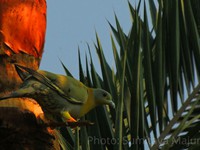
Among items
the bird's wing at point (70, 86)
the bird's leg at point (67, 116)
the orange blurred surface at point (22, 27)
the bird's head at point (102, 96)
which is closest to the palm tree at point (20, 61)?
the orange blurred surface at point (22, 27)

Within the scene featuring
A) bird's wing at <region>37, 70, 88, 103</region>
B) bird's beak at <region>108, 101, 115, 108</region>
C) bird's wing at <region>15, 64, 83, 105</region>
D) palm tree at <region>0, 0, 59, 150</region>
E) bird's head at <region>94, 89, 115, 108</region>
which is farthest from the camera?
bird's beak at <region>108, 101, 115, 108</region>

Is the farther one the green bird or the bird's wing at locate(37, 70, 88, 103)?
the bird's wing at locate(37, 70, 88, 103)

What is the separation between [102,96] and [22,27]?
76 cm

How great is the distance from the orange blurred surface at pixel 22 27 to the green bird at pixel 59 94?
0.12m

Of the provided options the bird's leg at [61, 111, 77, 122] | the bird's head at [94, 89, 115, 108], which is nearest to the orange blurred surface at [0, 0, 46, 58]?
the bird's leg at [61, 111, 77, 122]

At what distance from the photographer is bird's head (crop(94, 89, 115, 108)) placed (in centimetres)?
346

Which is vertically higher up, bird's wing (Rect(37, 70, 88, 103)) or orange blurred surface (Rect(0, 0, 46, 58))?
orange blurred surface (Rect(0, 0, 46, 58))

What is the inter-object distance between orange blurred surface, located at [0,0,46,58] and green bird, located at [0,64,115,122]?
0.39 feet

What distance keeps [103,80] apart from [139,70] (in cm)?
49

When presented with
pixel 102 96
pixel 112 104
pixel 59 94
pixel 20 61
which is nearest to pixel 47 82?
pixel 59 94

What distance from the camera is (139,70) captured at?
3232 mm

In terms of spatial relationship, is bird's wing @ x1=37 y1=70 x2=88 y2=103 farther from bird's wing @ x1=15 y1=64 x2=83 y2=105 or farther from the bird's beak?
the bird's beak

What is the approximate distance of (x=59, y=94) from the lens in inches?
126

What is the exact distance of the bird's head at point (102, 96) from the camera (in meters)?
3.46
